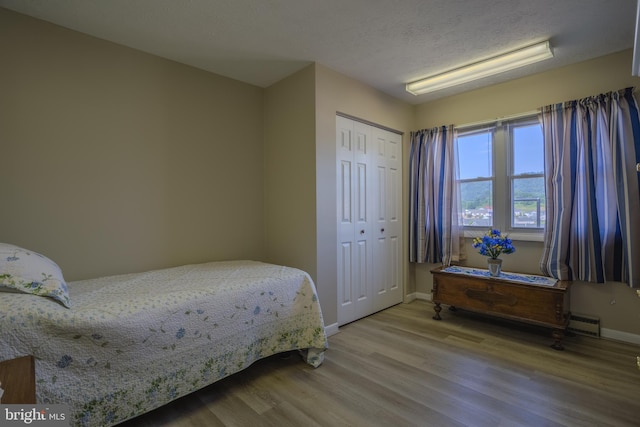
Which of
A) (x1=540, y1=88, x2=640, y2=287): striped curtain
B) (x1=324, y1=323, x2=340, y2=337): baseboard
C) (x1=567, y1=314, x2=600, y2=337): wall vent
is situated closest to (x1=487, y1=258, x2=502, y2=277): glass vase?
(x1=540, y1=88, x2=640, y2=287): striped curtain

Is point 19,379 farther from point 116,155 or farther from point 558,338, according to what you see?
point 558,338

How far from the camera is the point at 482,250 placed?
3025mm

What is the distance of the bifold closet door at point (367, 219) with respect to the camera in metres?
3.06

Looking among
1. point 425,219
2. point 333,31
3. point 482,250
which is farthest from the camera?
point 425,219

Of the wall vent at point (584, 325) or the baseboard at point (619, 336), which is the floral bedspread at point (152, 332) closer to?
the wall vent at point (584, 325)

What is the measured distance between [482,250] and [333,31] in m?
2.45

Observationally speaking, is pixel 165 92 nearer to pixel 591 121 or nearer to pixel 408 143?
pixel 408 143

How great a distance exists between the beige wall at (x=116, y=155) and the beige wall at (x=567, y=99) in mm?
2506

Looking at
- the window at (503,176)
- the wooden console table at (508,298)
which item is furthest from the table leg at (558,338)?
the window at (503,176)

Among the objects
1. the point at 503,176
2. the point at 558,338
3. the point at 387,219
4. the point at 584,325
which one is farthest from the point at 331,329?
the point at 503,176

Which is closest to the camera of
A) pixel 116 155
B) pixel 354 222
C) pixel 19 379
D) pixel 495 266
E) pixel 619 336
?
pixel 19 379

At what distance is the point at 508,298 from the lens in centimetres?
280

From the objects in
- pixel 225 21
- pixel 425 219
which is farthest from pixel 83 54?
pixel 425 219

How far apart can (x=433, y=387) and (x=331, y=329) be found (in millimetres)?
1084
